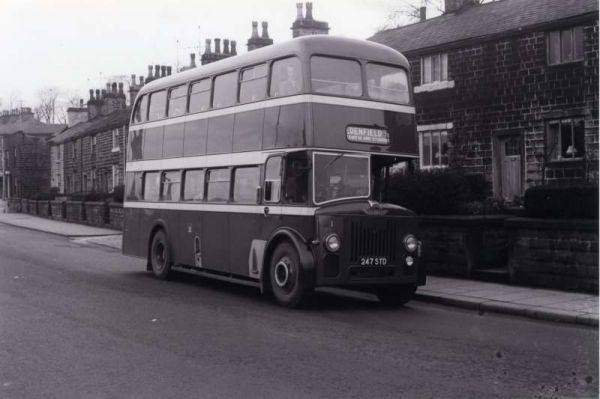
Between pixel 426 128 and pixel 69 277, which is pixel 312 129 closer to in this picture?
pixel 69 277

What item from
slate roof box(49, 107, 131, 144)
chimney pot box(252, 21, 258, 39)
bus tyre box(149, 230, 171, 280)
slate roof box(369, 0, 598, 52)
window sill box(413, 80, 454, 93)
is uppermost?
chimney pot box(252, 21, 258, 39)

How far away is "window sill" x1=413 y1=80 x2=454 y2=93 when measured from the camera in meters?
24.4

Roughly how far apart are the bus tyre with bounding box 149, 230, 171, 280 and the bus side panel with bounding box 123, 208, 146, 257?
465 millimetres

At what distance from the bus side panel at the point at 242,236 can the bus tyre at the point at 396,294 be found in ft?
7.46

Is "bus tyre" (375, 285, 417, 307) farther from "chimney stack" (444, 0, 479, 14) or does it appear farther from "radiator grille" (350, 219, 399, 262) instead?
"chimney stack" (444, 0, 479, 14)

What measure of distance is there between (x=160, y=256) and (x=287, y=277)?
17.3 feet

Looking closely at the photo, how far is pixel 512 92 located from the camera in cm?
2259

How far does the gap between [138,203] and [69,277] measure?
2462 mm

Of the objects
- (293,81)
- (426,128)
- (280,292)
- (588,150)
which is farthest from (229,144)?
(426,128)

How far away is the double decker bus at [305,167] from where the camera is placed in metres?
10.8

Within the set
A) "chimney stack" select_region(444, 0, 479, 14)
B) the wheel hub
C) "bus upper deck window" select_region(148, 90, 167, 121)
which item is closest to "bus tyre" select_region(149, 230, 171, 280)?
"bus upper deck window" select_region(148, 90, 167, 121)

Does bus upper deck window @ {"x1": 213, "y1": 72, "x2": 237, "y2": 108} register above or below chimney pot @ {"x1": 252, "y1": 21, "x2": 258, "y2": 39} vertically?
below

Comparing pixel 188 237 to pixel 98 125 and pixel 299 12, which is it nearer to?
pixel 299 12

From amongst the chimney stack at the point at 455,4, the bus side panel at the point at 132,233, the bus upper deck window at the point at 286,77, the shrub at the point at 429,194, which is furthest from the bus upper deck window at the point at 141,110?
the chimney stack at the point at 455,4
